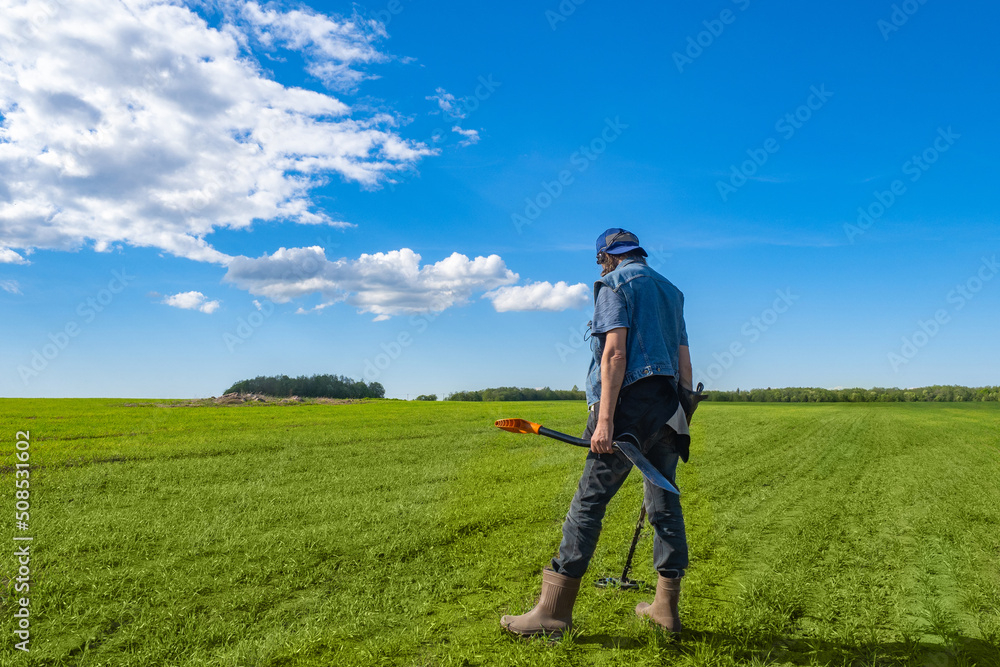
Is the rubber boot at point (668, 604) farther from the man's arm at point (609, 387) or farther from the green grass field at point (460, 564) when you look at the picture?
the man's arm at point (609, 387)

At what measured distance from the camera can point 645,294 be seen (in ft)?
13.1

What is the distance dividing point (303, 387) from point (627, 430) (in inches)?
1964

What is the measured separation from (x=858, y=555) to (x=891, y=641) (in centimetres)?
209

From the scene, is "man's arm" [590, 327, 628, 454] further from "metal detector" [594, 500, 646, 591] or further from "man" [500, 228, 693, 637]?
"metal detector" [594, 500, 646, 591]

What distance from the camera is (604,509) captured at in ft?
12.3

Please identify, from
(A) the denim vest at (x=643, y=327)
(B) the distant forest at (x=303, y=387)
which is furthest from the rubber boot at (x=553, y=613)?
(B) the distant forest at (x=303, y=387)

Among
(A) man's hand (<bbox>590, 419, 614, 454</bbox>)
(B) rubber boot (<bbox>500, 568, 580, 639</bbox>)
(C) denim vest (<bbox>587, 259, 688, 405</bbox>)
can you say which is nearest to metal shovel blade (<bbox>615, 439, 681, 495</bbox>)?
(A) man's hand (<bbox>590, 419, 614, 454</bbox>)

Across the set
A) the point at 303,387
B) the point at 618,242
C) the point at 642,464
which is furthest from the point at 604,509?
the point at 303,387

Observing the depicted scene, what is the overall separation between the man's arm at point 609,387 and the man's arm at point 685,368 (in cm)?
80

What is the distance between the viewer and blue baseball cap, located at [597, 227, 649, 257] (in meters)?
4.33

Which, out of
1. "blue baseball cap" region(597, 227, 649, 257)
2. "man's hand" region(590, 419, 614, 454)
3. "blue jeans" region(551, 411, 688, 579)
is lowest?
"blue jeans" region(551, 411, 688, 579)

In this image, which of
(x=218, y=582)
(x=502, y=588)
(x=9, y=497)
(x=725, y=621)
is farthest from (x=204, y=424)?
(x=725, y=621)

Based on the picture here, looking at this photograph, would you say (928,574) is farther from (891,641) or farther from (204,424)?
(204,424)

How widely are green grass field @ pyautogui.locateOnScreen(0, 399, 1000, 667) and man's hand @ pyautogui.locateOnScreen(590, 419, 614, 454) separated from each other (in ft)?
4.39
